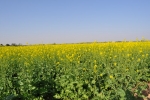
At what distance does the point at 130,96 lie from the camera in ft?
12.9

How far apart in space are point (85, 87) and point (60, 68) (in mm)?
1780

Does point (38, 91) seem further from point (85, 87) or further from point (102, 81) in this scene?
point (102, 81)

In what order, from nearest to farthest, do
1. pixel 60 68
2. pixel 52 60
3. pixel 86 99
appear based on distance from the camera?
pixel 86 99, pixel 60 68, pixel 52 60

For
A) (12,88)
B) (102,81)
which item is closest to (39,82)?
(12,88)

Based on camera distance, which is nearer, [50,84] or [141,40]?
[50,84]

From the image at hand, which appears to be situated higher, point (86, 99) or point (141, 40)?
point (141, 40)

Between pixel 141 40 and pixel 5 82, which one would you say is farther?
pixel 141 40

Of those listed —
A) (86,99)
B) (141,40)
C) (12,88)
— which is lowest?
(86,99)

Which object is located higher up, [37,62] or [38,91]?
[37,62]

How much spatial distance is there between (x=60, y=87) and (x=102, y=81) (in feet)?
3.65

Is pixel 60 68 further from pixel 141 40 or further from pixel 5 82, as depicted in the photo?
pixel 141 40

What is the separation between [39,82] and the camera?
17.3ft

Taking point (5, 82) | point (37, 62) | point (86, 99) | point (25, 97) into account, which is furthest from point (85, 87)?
point (37, 62)

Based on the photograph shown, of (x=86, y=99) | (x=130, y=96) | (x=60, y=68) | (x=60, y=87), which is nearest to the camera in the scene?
(x=130, y=96)
